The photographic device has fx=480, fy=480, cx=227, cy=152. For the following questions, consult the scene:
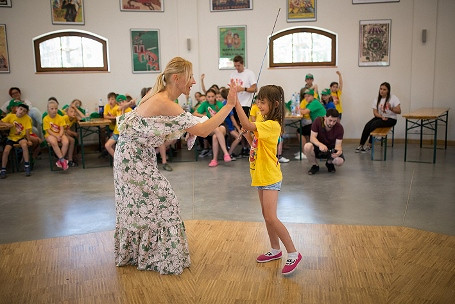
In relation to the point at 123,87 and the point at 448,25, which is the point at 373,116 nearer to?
the point at 448,25

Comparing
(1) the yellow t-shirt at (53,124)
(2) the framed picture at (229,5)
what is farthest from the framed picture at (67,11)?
(2) the framed picture at (229,5)

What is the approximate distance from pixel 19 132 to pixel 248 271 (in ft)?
17.1

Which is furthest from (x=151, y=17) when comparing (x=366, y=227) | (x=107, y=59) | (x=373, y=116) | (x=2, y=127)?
(x=366, y=227)

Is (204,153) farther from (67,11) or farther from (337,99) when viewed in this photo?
(67,11)

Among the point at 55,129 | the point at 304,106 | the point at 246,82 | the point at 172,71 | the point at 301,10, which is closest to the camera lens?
the point at 172,71

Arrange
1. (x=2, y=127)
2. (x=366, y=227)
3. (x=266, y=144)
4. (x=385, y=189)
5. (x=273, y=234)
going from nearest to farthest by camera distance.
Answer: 1. (x=266, y=144)
2. (x=273, y=234)
3. (x=366, y=227)
4. (x=385, y=189)
5. (x=2, y=127)

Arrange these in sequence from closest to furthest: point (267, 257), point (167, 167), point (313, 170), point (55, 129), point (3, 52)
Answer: point (267, 257) < point (313, 170) < point (167, 167) < point (55, 129) < point (3, 52)

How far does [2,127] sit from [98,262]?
426 centimetres

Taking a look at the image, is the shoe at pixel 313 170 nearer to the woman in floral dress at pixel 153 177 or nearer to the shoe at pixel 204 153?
the shoe at pixel 204 153

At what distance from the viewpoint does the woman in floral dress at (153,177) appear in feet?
10.2

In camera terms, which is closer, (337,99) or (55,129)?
(55,129)

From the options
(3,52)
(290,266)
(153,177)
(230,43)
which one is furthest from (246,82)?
(290,266)

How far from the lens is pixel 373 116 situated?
9.18 metres

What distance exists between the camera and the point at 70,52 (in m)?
9.10
